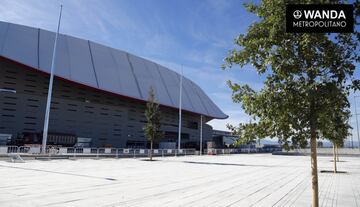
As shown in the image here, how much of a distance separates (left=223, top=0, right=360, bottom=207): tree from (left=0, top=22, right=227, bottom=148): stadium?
137ft

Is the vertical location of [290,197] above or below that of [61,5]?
below

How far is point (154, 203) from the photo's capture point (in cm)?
849

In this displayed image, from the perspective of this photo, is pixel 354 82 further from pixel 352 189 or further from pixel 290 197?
pixel 352 189

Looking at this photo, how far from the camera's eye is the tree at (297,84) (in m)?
5.76

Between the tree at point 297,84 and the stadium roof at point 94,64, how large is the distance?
175 ft

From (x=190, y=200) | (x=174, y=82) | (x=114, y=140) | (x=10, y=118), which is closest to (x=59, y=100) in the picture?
(x=10, y=118)

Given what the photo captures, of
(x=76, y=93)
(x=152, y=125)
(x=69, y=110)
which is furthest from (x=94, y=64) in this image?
(x=152, y=125)

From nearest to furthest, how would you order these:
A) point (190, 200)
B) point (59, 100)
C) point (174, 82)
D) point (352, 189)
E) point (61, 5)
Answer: point (190, 200)
point (352, 189)
point (61, 5)
point (59, 100)
point (174, 82)

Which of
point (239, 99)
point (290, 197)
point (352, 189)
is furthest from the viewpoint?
point (352, 189)

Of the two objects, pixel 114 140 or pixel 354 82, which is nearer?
pixel 354 82

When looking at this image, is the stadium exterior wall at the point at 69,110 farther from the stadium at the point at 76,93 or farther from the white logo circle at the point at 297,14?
the white logo circle at the point at 297,14

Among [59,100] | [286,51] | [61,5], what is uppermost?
[61,5]

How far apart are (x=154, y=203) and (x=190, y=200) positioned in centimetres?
124

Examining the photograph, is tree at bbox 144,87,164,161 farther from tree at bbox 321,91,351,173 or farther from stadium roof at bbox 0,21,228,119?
tree at bbox 321,91,351,173
